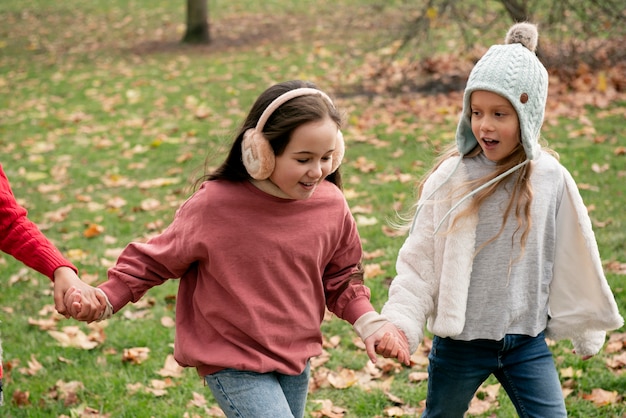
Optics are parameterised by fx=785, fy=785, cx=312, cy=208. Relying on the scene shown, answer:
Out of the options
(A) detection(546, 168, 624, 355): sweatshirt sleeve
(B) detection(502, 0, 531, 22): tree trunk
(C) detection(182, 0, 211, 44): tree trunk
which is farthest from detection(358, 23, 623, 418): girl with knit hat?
(C) detection(182, 0, 211, 44): tree trunk

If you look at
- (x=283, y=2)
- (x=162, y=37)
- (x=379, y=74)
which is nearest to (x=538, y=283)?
(x=379, y=74)

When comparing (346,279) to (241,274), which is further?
(346,279)

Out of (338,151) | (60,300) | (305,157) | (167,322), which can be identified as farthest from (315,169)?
(167,322)

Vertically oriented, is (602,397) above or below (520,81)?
below

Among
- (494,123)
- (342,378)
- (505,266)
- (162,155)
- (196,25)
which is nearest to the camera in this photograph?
(494,123)

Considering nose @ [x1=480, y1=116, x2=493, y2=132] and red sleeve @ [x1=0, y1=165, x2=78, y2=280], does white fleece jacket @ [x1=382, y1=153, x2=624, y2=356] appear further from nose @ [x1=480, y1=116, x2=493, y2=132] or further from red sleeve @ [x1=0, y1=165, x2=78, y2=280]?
red sleeve @ [x1=0, y1=165, x2=78, y2=280]

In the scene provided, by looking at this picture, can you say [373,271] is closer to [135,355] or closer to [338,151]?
[135,355]

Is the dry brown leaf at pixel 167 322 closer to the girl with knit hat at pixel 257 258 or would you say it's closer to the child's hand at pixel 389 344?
the girl with knit hat at pixel 257 258

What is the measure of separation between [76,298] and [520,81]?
162cm

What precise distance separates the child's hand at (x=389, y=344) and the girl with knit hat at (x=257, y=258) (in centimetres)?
1

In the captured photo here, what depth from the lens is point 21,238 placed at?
261 centimetres

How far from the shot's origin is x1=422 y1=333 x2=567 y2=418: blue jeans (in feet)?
8.54

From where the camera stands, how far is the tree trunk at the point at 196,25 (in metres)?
14.8

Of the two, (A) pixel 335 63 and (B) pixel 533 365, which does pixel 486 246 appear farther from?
(A) pixel 335 63
